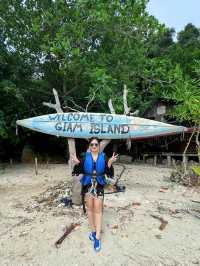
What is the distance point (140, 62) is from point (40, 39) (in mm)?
4592

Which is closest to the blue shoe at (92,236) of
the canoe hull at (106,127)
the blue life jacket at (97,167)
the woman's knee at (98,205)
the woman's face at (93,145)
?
the woman's knee at (98,205)

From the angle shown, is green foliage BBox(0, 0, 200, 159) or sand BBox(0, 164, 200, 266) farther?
green foliage BBox(0, 0, 200, 159)

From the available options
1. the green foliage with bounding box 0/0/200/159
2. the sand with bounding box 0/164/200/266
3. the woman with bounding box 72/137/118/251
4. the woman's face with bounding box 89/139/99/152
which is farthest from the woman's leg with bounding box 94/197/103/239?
the green foliage with bounding box 0/0/200/159

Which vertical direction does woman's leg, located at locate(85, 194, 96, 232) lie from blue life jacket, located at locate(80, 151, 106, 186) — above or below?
below

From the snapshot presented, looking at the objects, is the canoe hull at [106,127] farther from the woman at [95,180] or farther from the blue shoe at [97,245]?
the blue shoe at [97,245]

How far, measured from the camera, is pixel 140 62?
1471cm

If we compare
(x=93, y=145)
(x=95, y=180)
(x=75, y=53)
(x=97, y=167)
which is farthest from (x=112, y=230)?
(x=75, y=53)

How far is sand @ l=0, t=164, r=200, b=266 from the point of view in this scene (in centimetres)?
554

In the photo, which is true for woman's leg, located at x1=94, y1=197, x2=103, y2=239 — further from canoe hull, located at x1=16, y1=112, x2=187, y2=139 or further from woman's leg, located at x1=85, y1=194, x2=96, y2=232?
canoe hull, located at x1=16, y1=112, x2=187, y2=139

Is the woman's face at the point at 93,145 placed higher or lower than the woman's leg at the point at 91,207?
higher

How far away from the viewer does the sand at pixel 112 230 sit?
18.2 ft

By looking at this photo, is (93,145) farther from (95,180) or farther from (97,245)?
(97,245)

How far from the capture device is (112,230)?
6.64m

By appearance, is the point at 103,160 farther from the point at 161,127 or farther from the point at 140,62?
the point at 140,62
